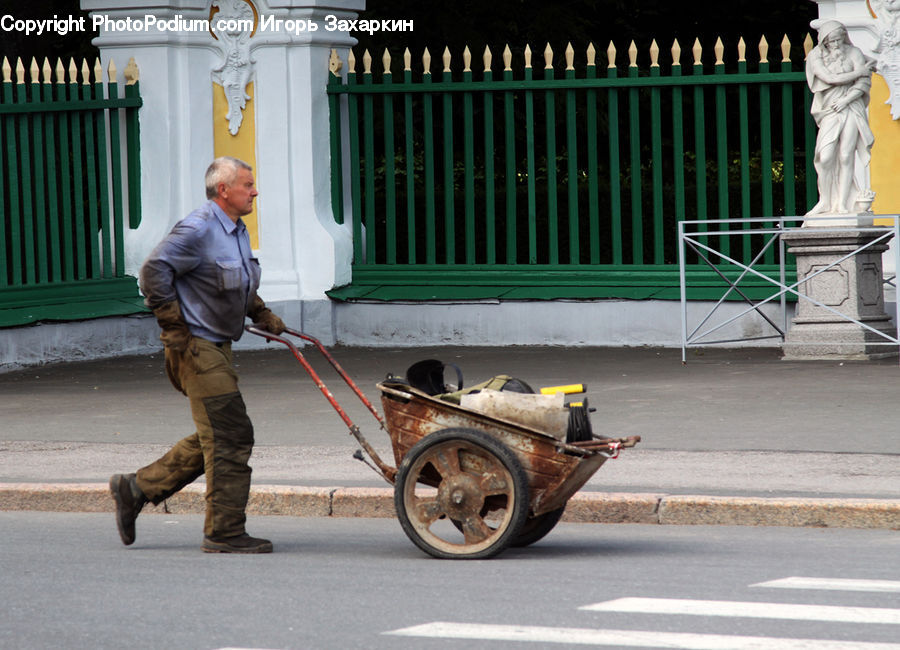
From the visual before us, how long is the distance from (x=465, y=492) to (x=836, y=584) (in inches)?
60.8

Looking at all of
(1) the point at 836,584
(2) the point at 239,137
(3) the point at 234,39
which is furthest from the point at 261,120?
(1) the point at 836,584

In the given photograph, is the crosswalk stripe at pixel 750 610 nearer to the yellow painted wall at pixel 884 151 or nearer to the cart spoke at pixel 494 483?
the cart spoke at pixel 494 483

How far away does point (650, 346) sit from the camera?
53.6 ft

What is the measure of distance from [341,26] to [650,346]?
4.31m

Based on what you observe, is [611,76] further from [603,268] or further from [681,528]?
[681,528]


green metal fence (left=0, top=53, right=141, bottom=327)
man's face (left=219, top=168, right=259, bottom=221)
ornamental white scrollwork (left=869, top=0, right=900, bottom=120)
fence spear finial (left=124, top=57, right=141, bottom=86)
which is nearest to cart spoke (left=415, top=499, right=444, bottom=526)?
man's face (left=219, top=168, right=259, bottom=221)

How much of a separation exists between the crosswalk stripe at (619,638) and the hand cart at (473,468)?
120cm

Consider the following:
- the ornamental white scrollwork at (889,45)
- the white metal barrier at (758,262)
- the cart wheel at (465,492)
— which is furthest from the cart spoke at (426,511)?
the ornamental white scrollwork at (889,45)

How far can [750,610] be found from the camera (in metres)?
6.22

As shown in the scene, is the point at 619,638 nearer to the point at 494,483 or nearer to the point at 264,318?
the point at 494,483

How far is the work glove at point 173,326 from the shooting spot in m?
7.57

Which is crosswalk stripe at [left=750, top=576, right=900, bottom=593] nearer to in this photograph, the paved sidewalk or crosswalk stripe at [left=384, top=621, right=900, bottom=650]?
crosswalk stripe at [left=384, top=621, right=900, bottom=650]

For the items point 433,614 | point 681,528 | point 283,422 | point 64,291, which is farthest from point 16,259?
point 433,614

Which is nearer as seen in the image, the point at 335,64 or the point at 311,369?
the point at 311,369
